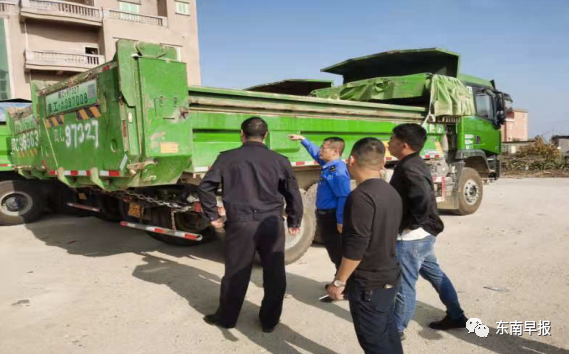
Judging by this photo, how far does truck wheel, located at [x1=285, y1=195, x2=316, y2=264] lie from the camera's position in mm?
4773

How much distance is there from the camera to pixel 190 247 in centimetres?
566

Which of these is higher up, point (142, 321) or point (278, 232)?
point (278, 232)

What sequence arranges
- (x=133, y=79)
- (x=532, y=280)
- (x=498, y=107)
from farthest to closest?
(x=498, y=107) → (x=532, y=280) → (x=133, y=79)

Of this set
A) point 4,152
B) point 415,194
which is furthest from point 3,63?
point 415,194

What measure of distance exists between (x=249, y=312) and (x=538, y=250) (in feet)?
12.9

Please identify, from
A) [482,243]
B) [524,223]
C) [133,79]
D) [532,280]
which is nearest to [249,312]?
[133,79]

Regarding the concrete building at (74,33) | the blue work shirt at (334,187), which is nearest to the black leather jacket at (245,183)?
the blue work shirt at (334,187)

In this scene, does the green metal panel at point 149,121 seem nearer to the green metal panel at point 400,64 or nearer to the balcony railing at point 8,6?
the green metal panel at point 400,64

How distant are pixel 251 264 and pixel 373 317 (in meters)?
1.22

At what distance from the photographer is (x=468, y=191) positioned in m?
7.76

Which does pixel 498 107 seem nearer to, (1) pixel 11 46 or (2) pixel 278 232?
(2) pixel 278 232

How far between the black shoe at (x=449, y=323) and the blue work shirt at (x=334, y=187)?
1.06 meters

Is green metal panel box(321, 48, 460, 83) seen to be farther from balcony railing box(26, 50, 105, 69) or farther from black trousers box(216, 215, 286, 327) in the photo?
balcony railing box(26, 50, 105, 69)

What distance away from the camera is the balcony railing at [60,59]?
18484 mm
